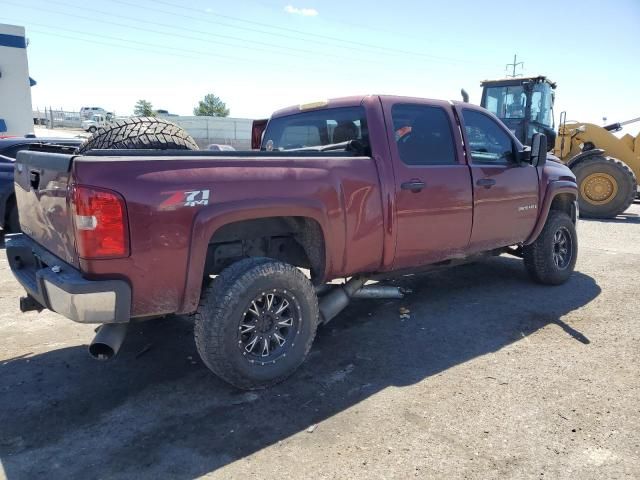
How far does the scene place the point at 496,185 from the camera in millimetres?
4703

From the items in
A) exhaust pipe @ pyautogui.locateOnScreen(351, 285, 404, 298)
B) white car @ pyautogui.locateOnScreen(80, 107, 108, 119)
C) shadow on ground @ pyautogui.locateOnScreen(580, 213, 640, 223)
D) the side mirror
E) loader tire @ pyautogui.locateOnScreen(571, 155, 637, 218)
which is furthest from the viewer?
white car @ pyautogui.locateOnScreen(80, 107, 108, 119)

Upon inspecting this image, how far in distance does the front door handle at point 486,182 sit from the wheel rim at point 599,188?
27.3ft

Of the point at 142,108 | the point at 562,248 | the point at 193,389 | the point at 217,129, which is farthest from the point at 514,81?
the point at 142,108

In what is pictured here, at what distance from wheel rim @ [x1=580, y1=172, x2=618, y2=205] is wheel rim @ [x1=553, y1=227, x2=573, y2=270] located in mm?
6775

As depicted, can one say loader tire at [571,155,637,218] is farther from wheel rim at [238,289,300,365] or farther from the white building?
the white building

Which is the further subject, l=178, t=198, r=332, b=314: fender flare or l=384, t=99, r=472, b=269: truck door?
l=384, t=99, r=472, b=269: truck door

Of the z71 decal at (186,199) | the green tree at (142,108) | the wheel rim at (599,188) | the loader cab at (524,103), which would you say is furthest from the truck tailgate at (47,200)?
the green tree at (142,108)

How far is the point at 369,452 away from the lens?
2619 mm

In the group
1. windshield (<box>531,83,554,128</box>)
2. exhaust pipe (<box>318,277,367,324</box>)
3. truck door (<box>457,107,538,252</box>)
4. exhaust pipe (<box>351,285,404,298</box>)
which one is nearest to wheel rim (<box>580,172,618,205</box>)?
windshield (<box>531,83,554,128</box>)

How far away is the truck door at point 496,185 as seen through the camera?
4586 mm

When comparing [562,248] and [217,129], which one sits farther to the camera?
[217,129]

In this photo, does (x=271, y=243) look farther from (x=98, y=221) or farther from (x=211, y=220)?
(x=98, y=221)

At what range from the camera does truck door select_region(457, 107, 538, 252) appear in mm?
4586

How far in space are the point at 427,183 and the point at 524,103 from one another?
9328 mm
